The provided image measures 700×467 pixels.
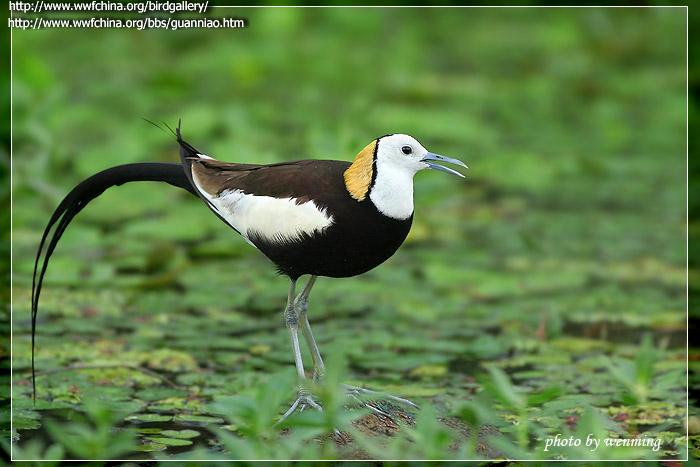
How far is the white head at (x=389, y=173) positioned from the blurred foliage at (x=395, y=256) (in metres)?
0.58

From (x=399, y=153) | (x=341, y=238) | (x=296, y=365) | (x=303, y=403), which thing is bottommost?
(x=303, y=403)

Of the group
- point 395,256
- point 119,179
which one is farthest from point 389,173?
point 395,256

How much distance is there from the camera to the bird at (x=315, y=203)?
341 centimetres

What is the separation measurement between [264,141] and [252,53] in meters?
1.91

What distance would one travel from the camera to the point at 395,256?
5984mm

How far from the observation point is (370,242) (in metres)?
3.42

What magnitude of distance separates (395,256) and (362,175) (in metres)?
2.57

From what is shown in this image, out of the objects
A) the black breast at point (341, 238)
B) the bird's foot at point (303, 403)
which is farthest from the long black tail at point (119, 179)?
the bird's foot at point (303, 403)

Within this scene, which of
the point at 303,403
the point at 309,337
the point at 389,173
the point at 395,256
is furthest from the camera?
the point at 395,256

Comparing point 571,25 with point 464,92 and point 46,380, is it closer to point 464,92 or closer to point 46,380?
point 464,92

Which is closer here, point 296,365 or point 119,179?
point 296,365

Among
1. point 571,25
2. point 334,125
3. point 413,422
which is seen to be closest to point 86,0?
point 334,125

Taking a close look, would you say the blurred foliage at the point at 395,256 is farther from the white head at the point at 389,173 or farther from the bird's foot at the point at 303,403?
the white head at the point at 389,173

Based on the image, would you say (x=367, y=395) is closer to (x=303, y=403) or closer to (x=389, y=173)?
(x=303, y=403)
